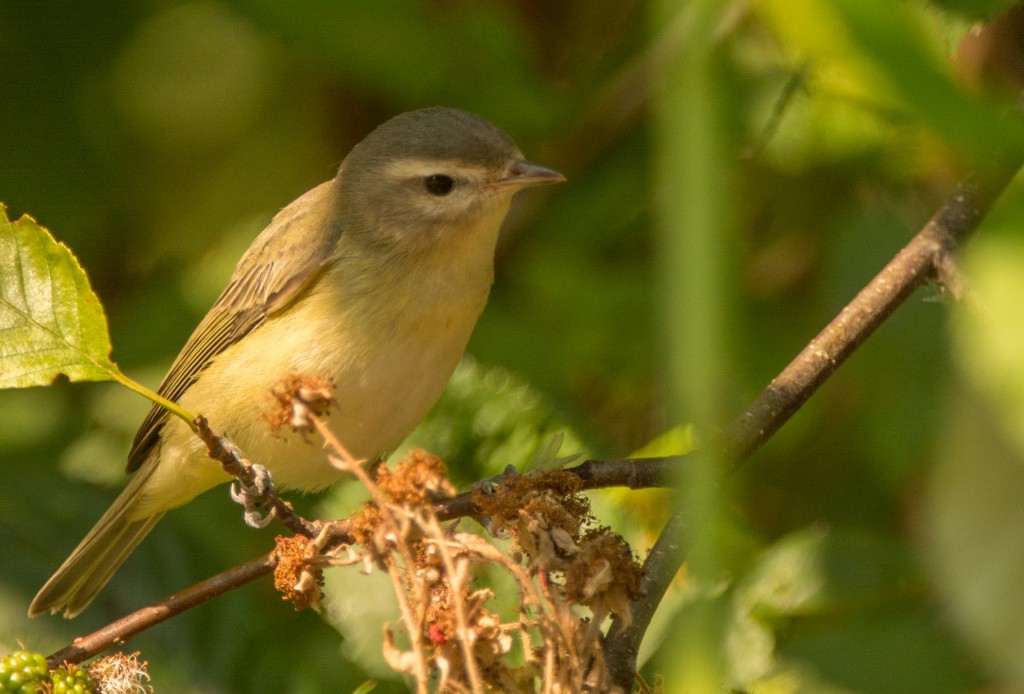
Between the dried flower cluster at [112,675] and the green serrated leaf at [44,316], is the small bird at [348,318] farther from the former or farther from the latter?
the green serrated leaf at [44,316]

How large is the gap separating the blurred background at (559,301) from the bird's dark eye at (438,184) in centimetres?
44

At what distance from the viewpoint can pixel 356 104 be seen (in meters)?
4.52

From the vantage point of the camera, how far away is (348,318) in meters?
3.10

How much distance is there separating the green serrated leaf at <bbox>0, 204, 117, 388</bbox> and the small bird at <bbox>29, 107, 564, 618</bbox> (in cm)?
110

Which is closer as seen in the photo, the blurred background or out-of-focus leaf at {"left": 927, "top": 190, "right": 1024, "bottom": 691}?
out-of-focus leaf at {"left": 927, "top": 190, "right": 1024, "bottom": 691}

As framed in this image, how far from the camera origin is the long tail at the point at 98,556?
3.05 m

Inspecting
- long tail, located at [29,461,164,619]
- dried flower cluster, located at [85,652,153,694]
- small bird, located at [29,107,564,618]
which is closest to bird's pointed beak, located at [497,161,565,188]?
small bird, located at [29,107,564,618]

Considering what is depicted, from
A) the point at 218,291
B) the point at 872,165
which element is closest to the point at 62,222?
the point at 218,291

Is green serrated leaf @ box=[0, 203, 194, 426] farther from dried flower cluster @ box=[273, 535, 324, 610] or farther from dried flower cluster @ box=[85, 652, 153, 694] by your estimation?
dried flower cluster @ box=[85, 652, 153, 694]

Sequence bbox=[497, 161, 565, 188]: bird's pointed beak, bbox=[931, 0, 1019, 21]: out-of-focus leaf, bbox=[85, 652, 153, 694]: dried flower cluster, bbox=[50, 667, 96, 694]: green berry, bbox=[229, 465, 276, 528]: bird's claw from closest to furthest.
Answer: bbox=[50, 667, 96, 694]: green berry, bbox=[85, 652, 153, 694]: dried flower cluster, bbox=[229, 465, 276, 528]: bird's claw, bbox=[931, 0, 1019, 21]: out-of-focus leaf, bbox=[497, 161, 565, 188]: bird's pointed beak

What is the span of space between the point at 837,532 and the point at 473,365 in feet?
3.42

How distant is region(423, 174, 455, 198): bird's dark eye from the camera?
3.40 metres

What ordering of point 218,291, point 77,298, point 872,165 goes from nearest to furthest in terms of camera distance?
point 77,298 < point 872,165 < point 218,291

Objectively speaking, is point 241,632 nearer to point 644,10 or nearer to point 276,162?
point 276,162
